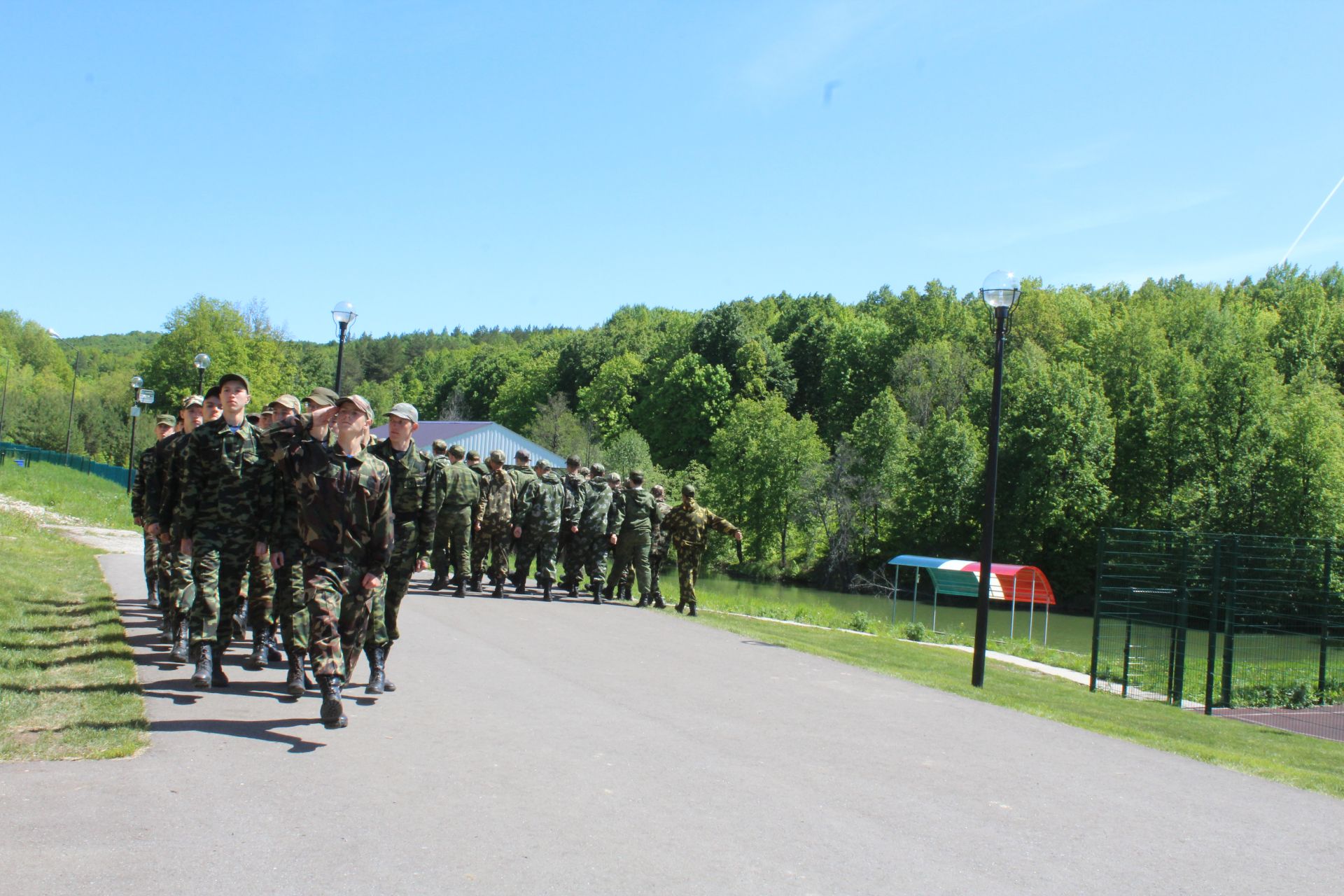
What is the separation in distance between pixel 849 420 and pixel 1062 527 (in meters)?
28.1

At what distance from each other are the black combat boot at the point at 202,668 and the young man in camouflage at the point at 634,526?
9.89 metres

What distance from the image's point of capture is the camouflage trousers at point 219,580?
7898 mm

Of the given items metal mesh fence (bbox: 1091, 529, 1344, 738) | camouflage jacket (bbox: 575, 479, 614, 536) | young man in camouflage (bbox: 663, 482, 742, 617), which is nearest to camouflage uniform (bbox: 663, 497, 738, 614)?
young man in camouflage (bbox: 663, 482, 742, 617)

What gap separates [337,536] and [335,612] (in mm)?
495

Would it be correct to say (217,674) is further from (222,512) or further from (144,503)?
(144,503)

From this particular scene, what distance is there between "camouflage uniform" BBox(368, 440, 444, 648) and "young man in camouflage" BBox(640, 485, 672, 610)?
30.5 ft

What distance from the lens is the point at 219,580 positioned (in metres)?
7.93

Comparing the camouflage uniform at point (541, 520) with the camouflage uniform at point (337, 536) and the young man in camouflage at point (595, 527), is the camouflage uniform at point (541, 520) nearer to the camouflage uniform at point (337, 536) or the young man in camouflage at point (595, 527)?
the young man in camouflage at point (595, 527)

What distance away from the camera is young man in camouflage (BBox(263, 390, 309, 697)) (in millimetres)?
7770

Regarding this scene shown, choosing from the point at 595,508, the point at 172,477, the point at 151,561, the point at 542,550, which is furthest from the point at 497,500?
the point at 172,477

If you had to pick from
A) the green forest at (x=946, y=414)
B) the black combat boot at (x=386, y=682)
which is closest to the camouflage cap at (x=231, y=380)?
the black combat boot at (x=386, y=682)

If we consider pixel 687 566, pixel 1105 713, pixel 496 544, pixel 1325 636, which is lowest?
pixel 1105 713

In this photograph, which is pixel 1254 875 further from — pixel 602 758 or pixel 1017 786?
pixel 602 758

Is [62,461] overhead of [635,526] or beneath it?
beneath
